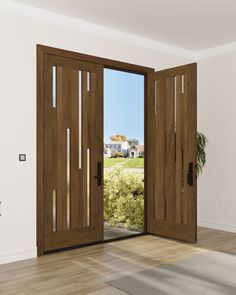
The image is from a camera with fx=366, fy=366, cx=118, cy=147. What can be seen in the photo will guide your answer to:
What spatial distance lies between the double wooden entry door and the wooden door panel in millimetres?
12

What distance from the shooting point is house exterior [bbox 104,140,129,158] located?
7152mm

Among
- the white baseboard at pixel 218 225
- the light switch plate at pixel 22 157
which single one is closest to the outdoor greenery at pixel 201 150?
the white baseboard at pixel 218 225

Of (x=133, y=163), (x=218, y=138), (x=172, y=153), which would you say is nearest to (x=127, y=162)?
(x=133, y=163)

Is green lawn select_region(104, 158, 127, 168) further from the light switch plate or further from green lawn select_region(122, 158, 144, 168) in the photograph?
the light switch plate

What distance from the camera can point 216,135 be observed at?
6.09 meters

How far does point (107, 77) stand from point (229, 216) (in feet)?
10.9

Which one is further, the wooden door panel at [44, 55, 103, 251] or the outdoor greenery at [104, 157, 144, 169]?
the outdoor greenery at [104, 157, 144, 169]

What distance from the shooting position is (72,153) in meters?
4.73

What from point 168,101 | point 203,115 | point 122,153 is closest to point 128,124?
point 122,153

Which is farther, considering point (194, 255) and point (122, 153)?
point (122, 153)

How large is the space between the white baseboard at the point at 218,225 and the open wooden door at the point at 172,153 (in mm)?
1110

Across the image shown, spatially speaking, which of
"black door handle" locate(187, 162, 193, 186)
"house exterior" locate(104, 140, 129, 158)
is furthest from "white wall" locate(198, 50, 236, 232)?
"house exterior" locate(104, 140, 129, 158)

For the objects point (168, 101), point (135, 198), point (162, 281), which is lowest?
point (162, 281)

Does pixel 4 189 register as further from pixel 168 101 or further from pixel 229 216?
pixel 229 216
